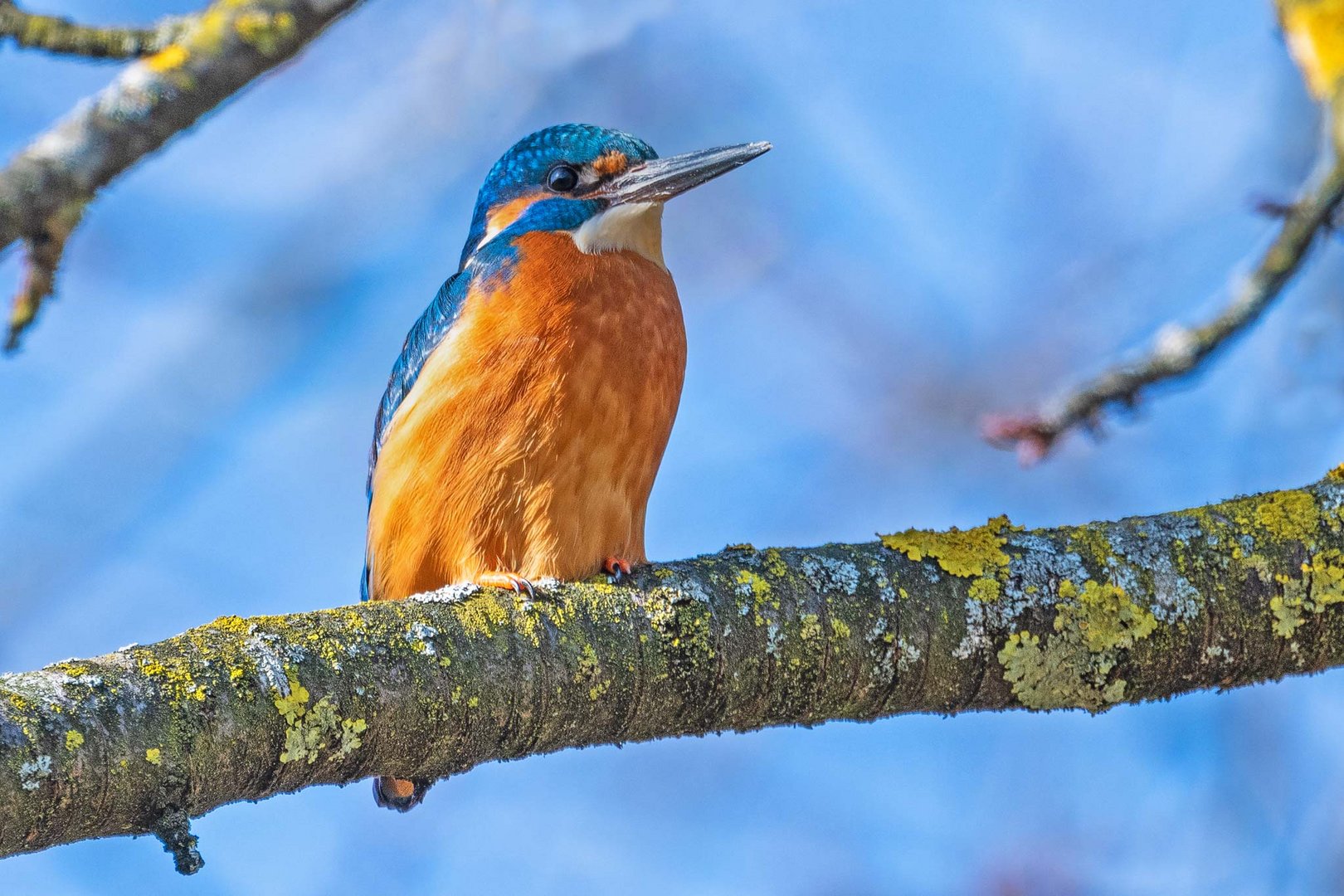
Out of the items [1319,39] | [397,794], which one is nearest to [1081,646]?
[1319,39]

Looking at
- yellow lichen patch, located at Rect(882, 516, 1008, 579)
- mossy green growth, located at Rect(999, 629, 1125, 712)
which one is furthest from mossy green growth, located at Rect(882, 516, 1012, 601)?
mossy green growth, located at Rect(999, 629, 1125, 712)

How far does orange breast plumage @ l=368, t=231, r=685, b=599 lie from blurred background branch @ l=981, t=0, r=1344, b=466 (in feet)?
3.62

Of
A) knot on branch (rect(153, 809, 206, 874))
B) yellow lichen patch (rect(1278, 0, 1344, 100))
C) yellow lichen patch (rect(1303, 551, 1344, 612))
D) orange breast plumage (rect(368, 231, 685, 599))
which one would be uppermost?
yellow lichen patch (rect(1278, 0, 1344, 100))

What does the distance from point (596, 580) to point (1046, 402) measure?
1.50 meters

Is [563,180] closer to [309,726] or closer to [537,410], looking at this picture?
[537,410]

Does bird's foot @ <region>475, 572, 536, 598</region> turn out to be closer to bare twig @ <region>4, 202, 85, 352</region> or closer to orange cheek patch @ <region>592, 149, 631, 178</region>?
bare twig @ <region>4, 202, 85, 352</region>

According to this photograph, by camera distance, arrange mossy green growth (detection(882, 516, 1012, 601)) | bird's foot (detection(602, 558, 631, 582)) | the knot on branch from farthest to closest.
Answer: bird's foot (detection(602, 558, 631, 582)) < mossy green growth (detection(882, 516, 1012, 601)) < the knot on branch

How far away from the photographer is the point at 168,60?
2994 millimetres

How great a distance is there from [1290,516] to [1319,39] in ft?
3.86

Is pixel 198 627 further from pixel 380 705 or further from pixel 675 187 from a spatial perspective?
pixel 675 187

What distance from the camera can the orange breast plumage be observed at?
13.6 ft

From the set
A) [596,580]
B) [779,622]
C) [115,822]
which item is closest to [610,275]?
[596,580]

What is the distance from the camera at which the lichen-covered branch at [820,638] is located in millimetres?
2854

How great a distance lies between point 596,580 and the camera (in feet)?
11.7
